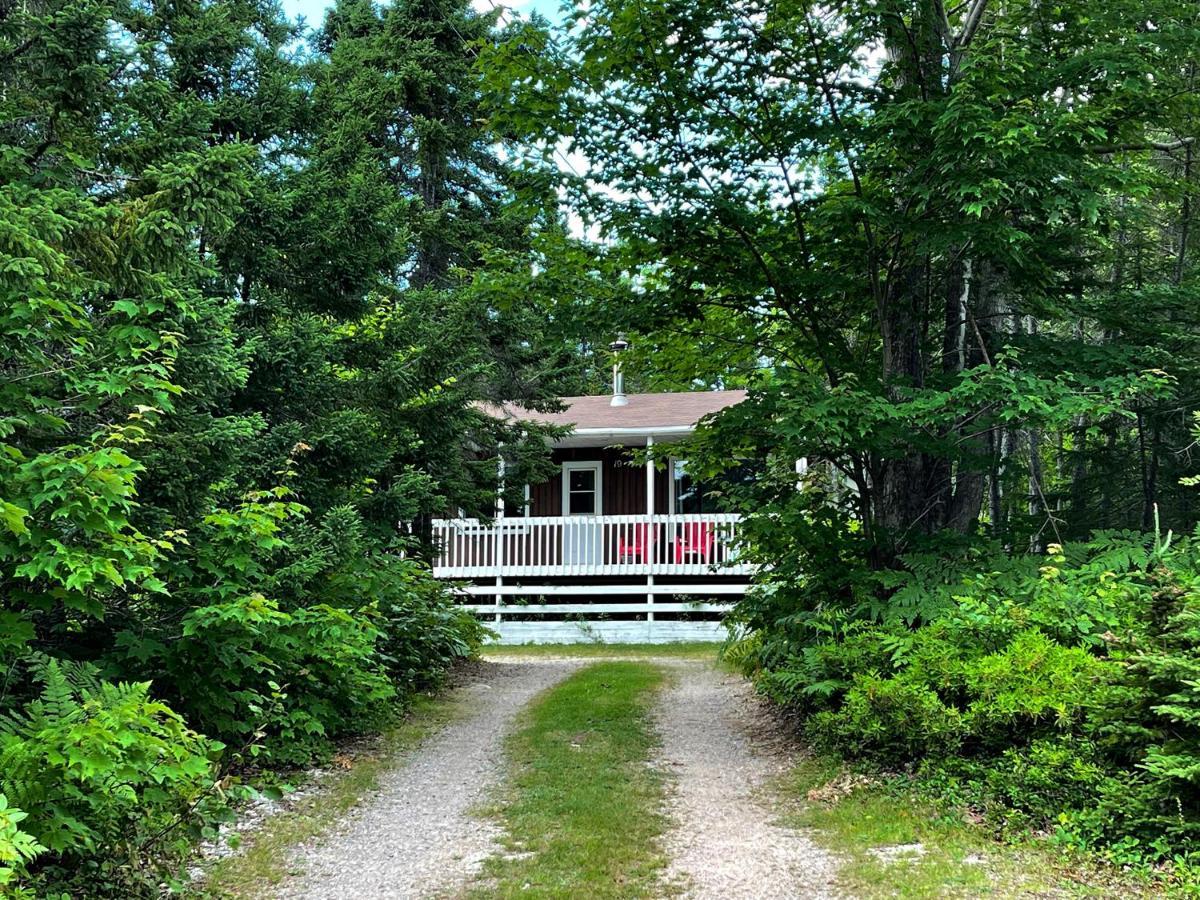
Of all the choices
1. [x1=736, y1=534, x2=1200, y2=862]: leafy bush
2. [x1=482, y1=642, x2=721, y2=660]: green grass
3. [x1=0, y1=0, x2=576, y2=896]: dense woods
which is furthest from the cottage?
[x1=736, y1=534, x2=1200, y2=862]: leafy bush

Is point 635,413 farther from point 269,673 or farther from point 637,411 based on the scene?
point 269,673

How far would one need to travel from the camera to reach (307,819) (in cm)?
479

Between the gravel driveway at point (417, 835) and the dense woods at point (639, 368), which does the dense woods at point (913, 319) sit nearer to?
the dense woods at point (639, 368)

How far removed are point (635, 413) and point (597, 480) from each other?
5.56ft

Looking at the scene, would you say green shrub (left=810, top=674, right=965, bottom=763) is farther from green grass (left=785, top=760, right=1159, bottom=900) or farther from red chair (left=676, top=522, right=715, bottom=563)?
red chair (left=676, top=522, right=715, bottom=563)

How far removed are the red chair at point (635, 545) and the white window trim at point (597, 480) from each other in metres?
1.97

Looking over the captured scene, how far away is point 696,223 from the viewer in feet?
21.0

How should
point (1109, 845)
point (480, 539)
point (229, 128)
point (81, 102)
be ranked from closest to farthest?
point (1109, 845) → point (81, 102) → point (229, 128) → point (480, 539)

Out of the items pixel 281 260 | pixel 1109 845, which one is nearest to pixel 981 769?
pixel 1109 845

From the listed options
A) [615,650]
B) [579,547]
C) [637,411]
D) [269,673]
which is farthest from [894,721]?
[637,411]

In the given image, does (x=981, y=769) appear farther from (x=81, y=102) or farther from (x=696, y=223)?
(x=81, y=102)

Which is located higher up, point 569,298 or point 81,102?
point 81,102

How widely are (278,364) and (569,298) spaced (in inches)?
94.5

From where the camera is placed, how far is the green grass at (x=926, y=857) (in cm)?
354
